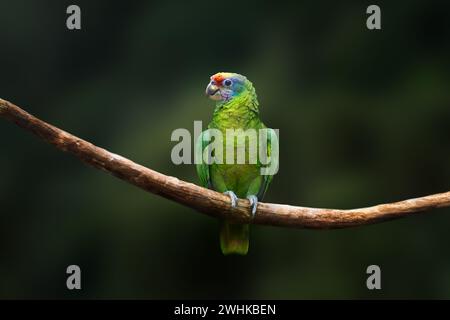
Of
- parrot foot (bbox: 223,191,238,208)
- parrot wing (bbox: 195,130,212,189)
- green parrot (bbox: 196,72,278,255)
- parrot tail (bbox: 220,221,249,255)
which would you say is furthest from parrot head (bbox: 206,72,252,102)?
parrot tail (bbox: 220,221,249,255)

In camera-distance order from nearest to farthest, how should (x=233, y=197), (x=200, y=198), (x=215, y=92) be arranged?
1. (x=200, y=198)
2. (x=233, y=197)
3. (x=215, y=92)

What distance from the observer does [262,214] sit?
3.48 metres

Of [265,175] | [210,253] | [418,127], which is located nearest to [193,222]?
[210,253]

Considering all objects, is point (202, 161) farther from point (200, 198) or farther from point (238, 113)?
point (200, 198)

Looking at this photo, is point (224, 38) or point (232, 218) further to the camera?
point (224, 38)

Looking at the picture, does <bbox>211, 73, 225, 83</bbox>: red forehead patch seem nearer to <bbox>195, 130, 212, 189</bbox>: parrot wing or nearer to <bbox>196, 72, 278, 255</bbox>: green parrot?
<bbox>196, 72, 278, 255</bbox>: green parrot

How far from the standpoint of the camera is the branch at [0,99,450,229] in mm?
3066

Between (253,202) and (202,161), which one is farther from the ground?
(202,161)

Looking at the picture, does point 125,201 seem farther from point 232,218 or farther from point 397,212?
point 397,212

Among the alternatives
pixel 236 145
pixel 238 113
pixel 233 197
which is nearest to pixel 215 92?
pixel 238 113

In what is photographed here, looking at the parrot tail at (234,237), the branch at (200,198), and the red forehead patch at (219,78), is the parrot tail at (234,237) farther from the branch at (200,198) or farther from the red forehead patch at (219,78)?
the red forehead patch at (219,78)

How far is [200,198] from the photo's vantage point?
10.8 ft

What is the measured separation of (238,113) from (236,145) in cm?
18

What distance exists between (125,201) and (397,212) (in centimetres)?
233
